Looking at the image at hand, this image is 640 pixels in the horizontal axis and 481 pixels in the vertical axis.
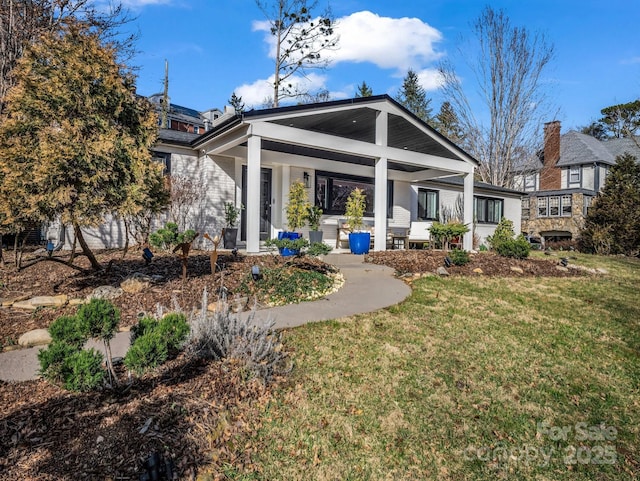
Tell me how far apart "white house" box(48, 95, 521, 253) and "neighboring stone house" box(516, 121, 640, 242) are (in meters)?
15.0

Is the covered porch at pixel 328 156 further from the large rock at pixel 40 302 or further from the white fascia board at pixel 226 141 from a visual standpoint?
the large rock at pixel 40 302

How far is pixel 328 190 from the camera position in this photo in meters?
12.5

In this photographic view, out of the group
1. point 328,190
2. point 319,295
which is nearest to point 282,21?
point 328,190

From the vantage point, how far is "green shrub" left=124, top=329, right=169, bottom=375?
7.64 feet

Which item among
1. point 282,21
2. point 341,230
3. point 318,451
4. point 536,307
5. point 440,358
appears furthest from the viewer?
point 282,21

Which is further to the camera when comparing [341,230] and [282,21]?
[282,21]

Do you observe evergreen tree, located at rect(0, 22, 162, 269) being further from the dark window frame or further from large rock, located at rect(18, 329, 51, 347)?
the dark window frame

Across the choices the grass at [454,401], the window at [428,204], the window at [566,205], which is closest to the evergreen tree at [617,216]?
the window at [566,205]

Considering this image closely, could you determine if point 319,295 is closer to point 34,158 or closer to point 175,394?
point 175,394

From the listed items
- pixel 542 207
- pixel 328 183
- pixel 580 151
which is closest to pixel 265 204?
pixel 328 183

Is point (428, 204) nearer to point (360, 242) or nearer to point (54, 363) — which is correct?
point (360, 242)

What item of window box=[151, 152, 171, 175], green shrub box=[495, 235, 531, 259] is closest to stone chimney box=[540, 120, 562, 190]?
green shrub box=[495, 235, 531, 259]

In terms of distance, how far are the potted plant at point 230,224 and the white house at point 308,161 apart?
22cm

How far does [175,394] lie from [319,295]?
339cm
